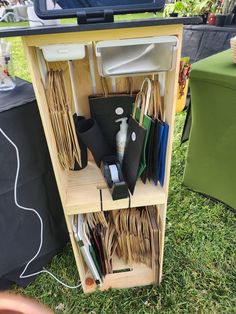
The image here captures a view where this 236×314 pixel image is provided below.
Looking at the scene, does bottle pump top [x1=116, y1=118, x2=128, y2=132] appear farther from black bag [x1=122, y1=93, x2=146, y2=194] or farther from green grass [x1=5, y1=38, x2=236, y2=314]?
green grass [x1=5, y1=38, x2=236, y2=314]

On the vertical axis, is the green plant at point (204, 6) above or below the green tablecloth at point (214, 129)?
above

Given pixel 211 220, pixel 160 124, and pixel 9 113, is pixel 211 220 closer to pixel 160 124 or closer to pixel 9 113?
pixel 160 124

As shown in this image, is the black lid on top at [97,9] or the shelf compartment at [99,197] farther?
the shelf compartment at [99,197]

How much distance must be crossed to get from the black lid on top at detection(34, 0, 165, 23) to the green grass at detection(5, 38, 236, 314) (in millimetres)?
1087

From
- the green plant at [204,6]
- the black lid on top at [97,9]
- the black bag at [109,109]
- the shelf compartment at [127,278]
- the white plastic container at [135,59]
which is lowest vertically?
the shelf compartment at [127,278]

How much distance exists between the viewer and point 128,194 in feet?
2.91

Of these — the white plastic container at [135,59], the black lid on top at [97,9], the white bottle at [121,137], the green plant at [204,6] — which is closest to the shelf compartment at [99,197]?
the white bottle at [121,137]

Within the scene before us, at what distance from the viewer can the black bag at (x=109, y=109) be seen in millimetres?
908

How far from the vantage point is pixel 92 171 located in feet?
3.36

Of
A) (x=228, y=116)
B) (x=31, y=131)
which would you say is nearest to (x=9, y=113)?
(x=31, y=131)

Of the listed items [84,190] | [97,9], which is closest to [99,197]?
[84,190]

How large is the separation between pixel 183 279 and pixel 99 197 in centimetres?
63

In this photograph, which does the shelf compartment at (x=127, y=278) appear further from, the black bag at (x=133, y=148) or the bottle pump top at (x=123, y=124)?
the bottle pump top at (x=123, y=124)

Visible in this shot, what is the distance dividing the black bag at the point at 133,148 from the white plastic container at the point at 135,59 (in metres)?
0.14
